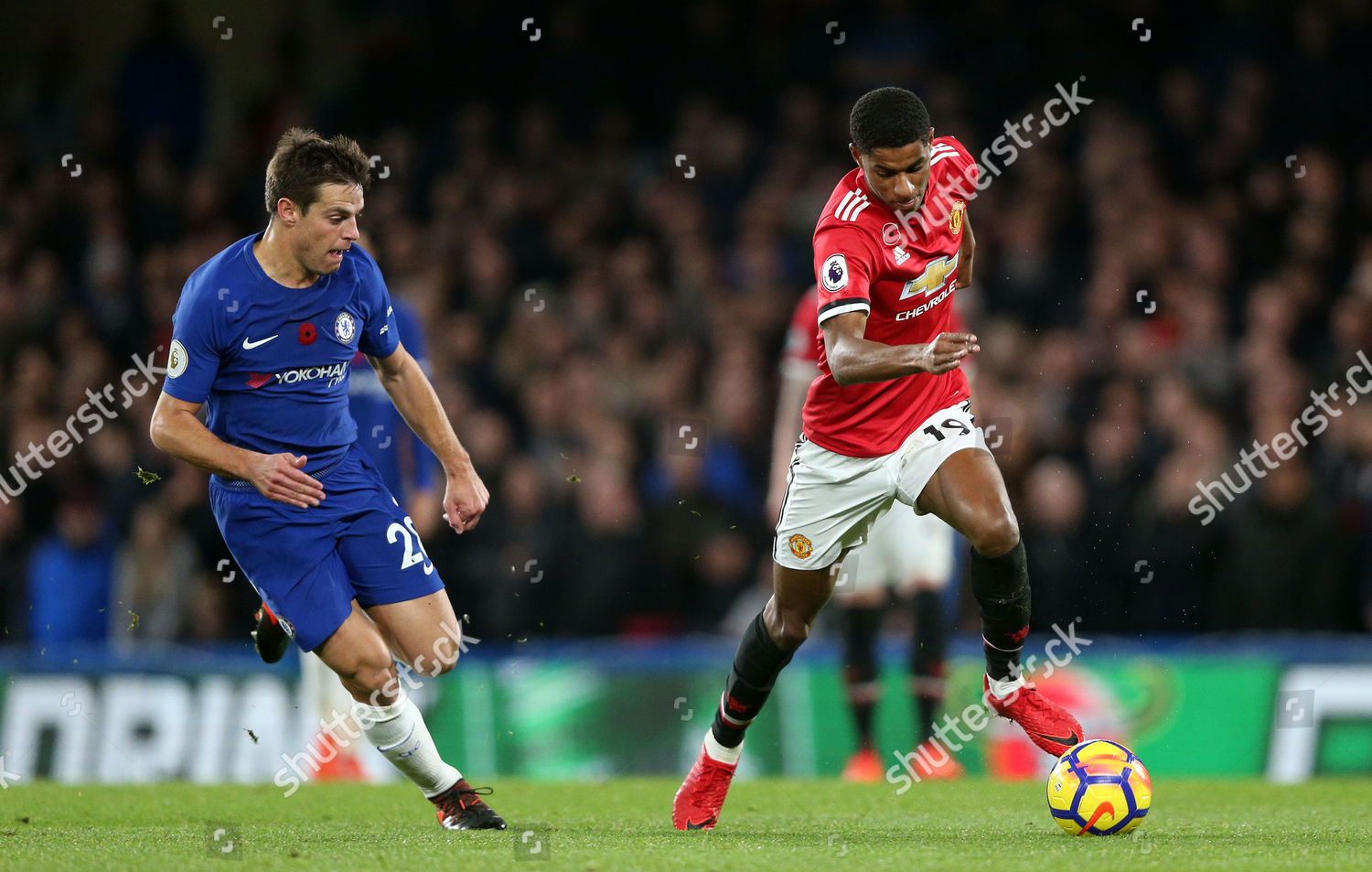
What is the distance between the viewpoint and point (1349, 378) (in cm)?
987

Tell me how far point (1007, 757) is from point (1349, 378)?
306 centimetres

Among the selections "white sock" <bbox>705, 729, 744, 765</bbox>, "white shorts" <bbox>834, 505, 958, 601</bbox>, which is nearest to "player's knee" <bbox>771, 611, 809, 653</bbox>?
"white sock" <bbox>705, 729, 744, 765</bbox>

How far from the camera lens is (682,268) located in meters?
12.4

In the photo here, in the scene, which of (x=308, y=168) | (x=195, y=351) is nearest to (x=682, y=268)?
(x=308, y=168)

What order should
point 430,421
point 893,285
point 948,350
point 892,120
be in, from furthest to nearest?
point 430,421
point 893,285
point 892,120
point 948,350

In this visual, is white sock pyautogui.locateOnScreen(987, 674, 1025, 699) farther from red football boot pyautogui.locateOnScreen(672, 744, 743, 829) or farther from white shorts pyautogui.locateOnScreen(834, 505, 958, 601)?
white shorts pyautogui.locateOnScreen(834, 505, 958, 601)

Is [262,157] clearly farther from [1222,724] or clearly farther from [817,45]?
[1222,724]

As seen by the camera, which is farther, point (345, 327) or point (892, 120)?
point (345, 327)

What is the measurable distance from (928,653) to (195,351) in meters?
4.03

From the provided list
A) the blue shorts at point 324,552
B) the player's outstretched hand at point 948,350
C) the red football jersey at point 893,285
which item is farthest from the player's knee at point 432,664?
the player's outstretched hand at point 948,350

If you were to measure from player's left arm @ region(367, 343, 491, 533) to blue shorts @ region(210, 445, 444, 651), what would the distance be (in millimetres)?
224

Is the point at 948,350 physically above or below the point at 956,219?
below

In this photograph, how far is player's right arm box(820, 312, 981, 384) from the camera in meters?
4.89

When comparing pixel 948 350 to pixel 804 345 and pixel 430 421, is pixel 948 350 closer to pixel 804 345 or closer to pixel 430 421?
pixel 430 421
